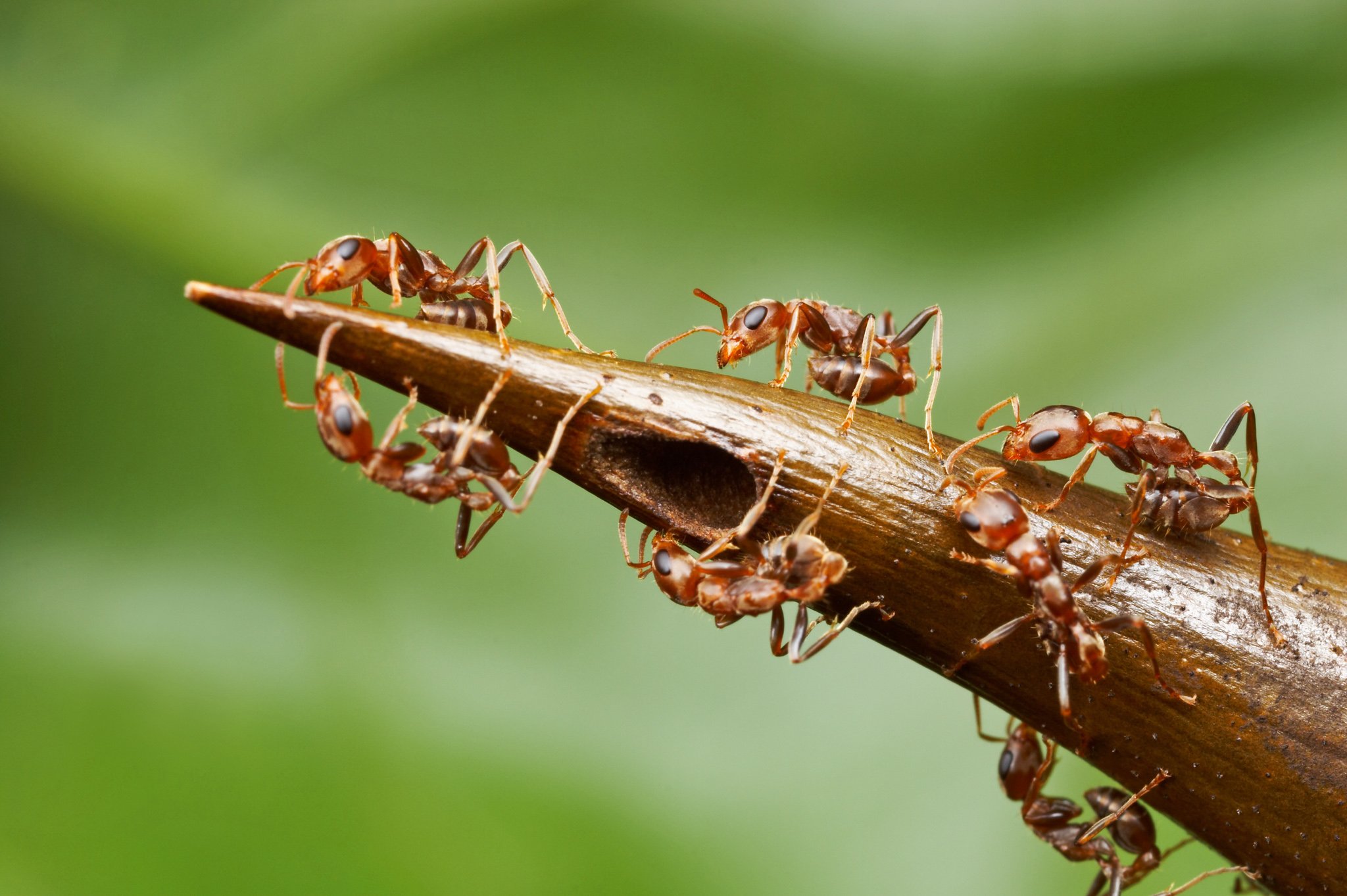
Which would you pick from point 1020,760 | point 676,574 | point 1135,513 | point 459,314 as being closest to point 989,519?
point 1135,513

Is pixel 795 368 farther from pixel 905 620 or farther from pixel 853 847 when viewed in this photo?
pixel 905 620

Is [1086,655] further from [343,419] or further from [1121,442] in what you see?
[343,419]

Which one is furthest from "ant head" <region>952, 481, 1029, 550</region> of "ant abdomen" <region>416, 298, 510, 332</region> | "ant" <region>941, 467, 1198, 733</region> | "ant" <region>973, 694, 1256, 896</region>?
"ant" <region>973, 694, 1256, 896</region>

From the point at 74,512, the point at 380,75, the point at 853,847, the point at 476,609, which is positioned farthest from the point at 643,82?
the point at 853,847

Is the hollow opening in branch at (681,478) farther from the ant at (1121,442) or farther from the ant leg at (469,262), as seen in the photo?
the ant leg at (469,262)

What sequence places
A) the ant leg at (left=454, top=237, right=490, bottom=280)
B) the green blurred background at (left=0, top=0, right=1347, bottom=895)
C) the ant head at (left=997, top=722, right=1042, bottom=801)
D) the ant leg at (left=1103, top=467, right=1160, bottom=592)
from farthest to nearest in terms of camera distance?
the green blurred background at (left=0, top=0, right=1347, bottom=895)
the ant head at (left=997, top=722, right=1042, bottom=801)
the ant leg at (left=454, top=237, right=490, bottom=280)
the ant leg at (left=1103, top=467, right=1160, bottom=592)

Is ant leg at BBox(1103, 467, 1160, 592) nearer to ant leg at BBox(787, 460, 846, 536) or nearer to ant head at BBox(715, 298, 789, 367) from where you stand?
ant leg at BBox(787, 460, 846, 536)

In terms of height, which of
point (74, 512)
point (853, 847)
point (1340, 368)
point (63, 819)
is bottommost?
point (63, 819)
